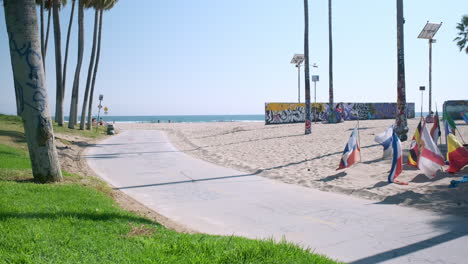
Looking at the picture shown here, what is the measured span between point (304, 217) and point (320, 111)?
4020 cm

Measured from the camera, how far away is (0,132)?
56.2ft

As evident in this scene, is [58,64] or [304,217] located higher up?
[58,64]

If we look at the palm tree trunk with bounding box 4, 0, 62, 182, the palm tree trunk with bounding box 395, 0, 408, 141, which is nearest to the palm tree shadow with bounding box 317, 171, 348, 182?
the palm tree trunk with bounding box 4, 0, 62, 182

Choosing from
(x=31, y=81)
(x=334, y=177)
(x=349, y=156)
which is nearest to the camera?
(x=31, y=81)

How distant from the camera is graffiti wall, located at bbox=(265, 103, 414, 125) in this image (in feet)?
144

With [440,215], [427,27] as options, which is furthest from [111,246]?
[427,27]

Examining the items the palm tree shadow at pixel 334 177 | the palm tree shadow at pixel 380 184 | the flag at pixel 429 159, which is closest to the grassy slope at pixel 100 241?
the palm tree shadow at pixel 380 184

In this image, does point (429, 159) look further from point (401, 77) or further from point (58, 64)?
point (58, 64)

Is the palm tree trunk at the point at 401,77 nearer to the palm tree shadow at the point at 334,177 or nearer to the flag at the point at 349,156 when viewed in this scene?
the flag at the point at 349,156

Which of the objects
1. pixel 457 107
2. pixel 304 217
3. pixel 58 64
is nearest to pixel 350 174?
pixel 304 217

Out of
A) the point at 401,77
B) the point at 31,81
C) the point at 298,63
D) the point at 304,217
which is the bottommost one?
the point at 304,217

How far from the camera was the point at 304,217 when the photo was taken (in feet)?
22.6

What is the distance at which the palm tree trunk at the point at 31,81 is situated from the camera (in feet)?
25.1

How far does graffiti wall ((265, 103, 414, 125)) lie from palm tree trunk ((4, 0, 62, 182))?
36282 mm
